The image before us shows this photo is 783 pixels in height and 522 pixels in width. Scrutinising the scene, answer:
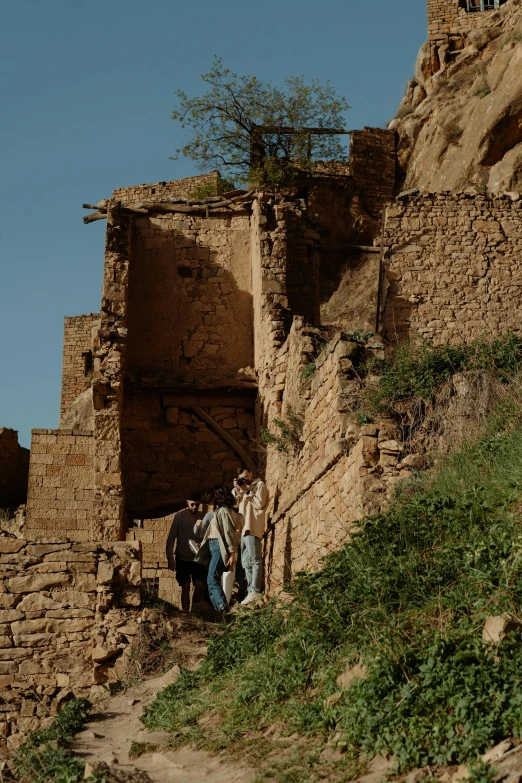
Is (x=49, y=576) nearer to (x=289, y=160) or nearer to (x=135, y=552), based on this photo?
(x=135, y=552)

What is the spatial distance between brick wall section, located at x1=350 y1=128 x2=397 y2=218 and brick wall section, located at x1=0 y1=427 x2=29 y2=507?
12.0m

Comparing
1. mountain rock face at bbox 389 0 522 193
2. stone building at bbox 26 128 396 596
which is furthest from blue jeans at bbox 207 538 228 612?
mountain rock face at bbox 389 0 522 193

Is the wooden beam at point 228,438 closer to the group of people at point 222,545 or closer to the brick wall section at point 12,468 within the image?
the group of people at point 222,545

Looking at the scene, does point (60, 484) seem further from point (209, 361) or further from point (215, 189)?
point (215, 189)

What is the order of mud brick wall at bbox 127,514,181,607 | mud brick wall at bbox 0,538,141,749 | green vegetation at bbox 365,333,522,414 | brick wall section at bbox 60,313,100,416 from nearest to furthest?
green vegetation at bbox 365,333,522,414
mud brick wall at bbox 0,538,141,749
mud brick wall at bbox 127,514,181,607
brick wall section at bbox 60,313,100,416

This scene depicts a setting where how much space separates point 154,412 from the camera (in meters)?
15.4

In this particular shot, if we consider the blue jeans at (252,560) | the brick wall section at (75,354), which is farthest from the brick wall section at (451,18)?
the blue jeans at (252,560)

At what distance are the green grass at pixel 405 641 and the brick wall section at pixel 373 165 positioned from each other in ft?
66.0

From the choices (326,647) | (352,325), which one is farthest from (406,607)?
(352,325)

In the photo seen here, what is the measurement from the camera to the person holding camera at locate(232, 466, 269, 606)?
10.3m

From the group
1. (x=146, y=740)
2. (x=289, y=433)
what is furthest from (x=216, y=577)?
(x=146, y=740)

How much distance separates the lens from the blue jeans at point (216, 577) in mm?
10375

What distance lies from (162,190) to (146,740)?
24036 millimetres

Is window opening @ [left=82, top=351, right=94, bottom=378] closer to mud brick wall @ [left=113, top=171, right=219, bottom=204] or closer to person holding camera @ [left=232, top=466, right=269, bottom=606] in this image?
mud brick wall @ [left=113, top=171, right=219, bottom=204]
